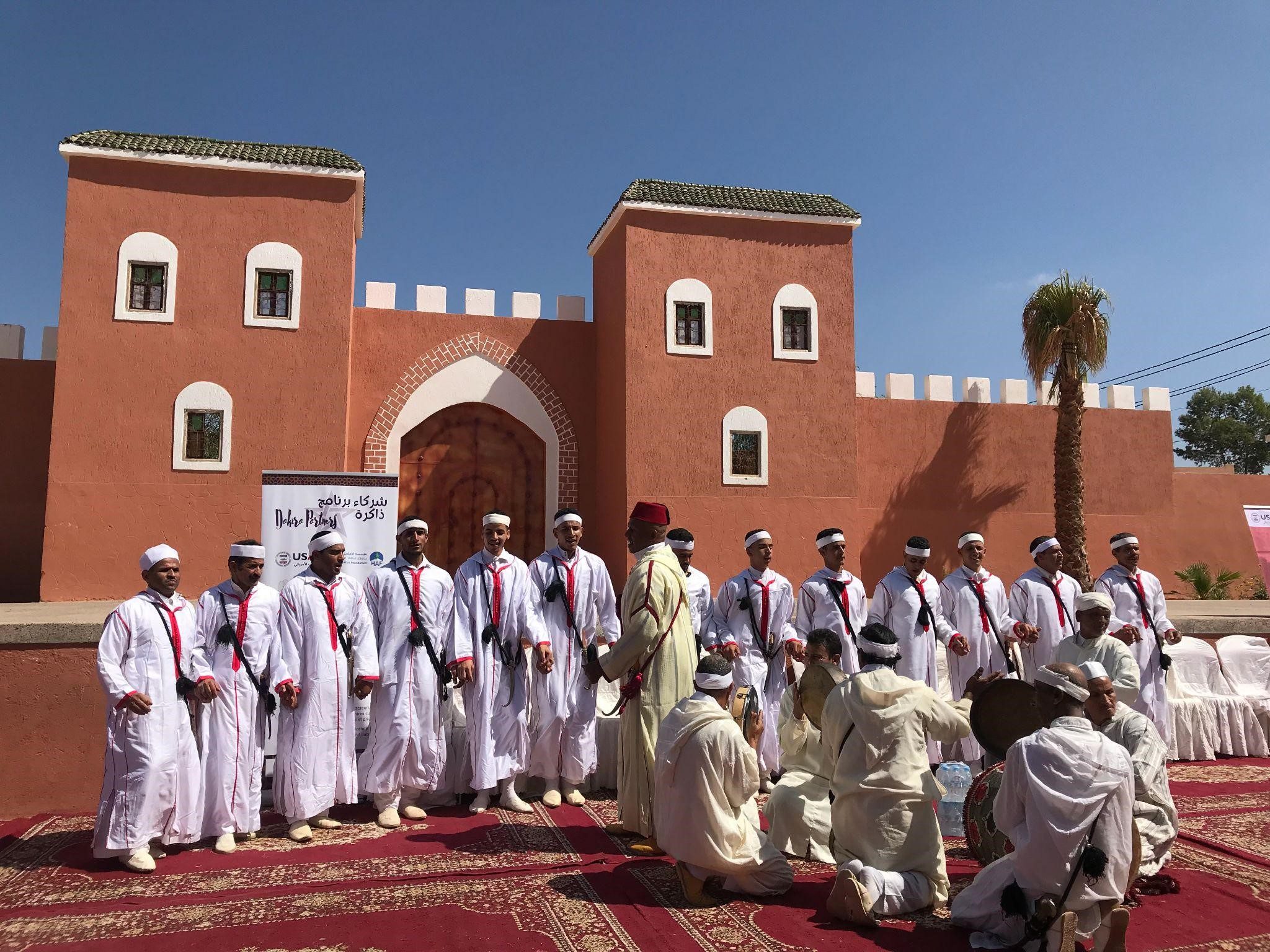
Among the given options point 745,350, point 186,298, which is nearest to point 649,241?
point 745,350

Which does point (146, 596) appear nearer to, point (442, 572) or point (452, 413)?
point (442, 572)

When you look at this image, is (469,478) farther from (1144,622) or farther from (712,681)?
(712,681)

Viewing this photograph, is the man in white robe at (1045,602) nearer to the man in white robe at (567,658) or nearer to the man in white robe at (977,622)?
the man in white robe at (977,622)

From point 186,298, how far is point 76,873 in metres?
9.65

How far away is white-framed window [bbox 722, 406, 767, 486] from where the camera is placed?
13.8 metres

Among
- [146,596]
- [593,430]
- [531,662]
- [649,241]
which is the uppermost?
[649,241]

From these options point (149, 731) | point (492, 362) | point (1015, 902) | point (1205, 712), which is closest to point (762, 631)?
point (1015, 902)

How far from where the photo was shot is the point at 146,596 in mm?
4918

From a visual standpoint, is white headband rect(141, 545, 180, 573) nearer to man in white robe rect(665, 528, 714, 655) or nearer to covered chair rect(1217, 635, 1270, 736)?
man in white robe rect(665, 528, 714, 655)

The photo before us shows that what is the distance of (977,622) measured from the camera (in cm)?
697

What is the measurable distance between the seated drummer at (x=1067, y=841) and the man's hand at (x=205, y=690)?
3.87 m

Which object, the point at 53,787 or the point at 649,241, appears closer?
the point at 53,787

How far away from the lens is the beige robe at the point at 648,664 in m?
5.10

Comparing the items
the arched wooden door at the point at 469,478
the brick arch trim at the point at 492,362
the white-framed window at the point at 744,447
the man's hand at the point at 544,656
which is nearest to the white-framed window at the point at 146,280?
the brick arch trim at the point at 492,362
